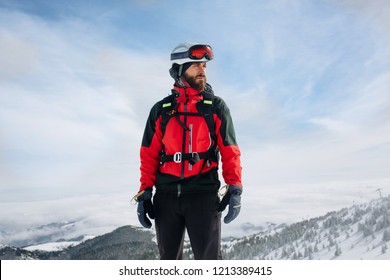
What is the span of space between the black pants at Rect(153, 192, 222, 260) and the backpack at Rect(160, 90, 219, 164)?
0.51 m

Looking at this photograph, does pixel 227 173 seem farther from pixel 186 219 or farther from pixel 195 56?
pixel 195 56

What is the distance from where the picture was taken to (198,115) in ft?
17.5

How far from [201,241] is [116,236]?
396ft

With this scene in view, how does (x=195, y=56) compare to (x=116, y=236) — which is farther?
(x=116, y=236)

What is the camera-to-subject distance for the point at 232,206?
5016mm

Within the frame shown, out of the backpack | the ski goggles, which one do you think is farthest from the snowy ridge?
the ski goggles

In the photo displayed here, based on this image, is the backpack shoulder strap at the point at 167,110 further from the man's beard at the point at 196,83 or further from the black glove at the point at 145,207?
the black glove at the point at 145,207

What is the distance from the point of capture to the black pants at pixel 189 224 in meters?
4.99

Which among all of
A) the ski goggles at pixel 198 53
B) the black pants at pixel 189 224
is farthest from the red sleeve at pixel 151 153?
the ski goggles at pixel 198 53

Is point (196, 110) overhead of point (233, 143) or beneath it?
overhead
